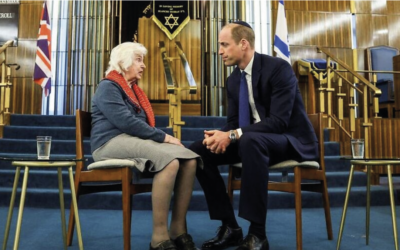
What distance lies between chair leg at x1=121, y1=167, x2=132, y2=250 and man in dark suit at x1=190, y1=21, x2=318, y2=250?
0.40 meters

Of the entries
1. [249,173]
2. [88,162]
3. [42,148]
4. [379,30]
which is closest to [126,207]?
[42,148]

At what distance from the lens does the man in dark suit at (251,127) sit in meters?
1.88

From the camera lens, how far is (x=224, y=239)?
1.94 meters

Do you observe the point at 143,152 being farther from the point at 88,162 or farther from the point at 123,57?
the point at 88,162

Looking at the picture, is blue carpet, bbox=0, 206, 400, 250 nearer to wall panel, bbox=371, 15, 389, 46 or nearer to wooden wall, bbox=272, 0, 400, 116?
wooden wall, bbox=272, 0, 400, 116

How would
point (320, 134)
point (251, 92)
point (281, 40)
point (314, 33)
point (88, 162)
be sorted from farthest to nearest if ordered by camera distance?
point (314, 33), point (281, 40), point (88, 162), point (320, 134), point (251, 92)

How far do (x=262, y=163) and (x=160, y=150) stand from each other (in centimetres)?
47

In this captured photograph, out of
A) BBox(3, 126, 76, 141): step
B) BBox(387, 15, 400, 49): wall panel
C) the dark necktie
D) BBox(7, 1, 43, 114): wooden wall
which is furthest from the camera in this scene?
BBox(387, 15, 400, 49): wall panel

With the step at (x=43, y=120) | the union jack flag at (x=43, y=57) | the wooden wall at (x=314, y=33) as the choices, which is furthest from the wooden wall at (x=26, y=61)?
the step at (x=43, y=120)

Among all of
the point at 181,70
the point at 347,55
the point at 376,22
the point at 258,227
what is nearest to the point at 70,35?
the point at 181,70

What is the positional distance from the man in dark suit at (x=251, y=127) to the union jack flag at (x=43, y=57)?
4110mm

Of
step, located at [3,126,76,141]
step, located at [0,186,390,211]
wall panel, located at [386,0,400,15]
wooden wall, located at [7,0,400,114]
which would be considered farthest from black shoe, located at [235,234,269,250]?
wall panel, located at [386,0,400,15]

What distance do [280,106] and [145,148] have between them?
2.24ft

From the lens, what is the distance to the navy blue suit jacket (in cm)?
190
